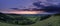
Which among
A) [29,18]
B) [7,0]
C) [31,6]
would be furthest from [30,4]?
[7,0]

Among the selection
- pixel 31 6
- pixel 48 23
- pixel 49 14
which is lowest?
pixel 48 23

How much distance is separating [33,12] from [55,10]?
25cm

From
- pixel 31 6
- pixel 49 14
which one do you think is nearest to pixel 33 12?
pixel 31 6

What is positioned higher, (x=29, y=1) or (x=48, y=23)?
(x=29, y=1)

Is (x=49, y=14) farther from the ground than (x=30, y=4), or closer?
closer

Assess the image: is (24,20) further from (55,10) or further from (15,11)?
(55,10)

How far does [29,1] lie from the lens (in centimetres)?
108

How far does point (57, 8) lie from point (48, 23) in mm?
202

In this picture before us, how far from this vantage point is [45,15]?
1.05m

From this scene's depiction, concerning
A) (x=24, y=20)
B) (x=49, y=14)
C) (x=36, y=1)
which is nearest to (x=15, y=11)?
(x=24, y=20)

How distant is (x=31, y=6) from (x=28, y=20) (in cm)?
16

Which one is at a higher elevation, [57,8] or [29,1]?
[29,1]

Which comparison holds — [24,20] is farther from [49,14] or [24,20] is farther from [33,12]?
[49,14]

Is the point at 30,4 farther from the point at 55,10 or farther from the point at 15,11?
the point at 55,10
